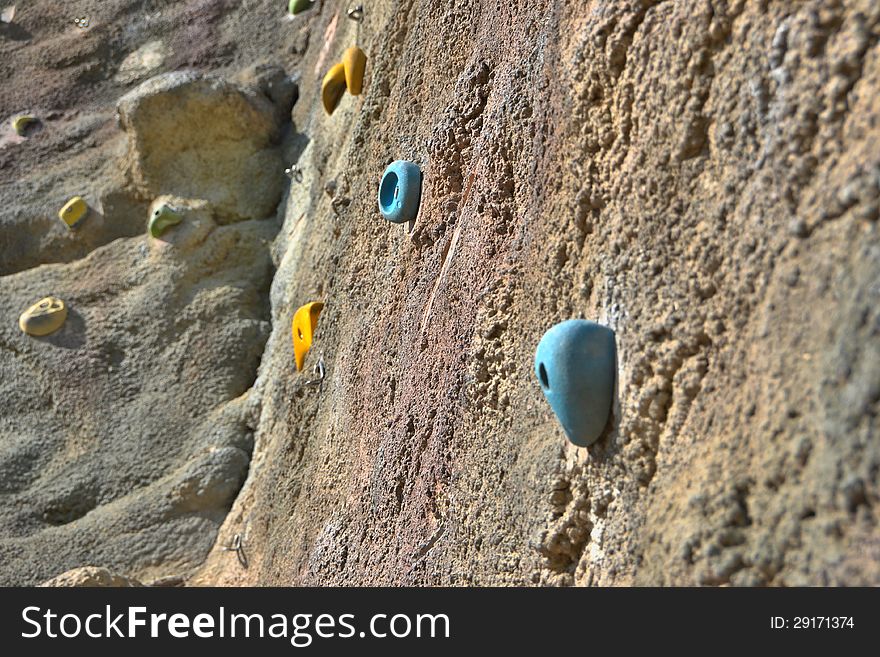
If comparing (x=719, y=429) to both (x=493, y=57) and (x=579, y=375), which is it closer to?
(x=579, y=375)

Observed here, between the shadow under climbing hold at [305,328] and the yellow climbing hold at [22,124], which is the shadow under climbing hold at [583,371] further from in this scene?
the yellow climbing hold at [22,124]

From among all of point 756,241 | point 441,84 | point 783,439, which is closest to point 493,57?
point 441,84

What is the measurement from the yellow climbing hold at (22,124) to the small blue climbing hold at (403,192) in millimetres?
3659

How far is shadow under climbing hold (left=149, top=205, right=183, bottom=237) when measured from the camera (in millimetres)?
4895

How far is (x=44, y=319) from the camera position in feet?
15.8

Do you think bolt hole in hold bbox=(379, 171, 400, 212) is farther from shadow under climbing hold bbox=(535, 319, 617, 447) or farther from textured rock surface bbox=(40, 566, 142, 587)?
textured rock surface bbox=(40, 566, 142, 587)

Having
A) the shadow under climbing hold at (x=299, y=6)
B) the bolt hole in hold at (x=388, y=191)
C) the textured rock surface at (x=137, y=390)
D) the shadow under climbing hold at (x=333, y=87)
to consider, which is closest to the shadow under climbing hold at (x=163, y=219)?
the textured rock surface at (x=137, y=390)

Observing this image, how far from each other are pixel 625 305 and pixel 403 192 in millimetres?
1161

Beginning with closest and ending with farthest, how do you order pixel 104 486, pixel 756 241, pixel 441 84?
pixel 756 241, pixel 441 84, pixel 104 486

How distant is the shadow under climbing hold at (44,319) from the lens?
15.8 feet

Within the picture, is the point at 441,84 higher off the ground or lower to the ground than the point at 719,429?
higher

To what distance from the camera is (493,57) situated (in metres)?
2.25

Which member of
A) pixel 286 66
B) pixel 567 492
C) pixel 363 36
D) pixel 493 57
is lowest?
pixel 567 492

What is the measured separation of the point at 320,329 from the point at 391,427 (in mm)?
913
